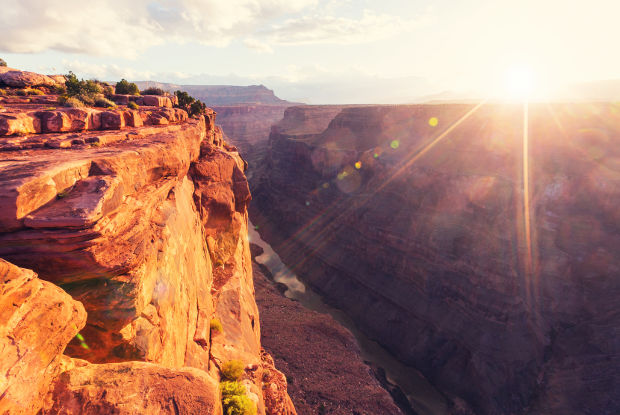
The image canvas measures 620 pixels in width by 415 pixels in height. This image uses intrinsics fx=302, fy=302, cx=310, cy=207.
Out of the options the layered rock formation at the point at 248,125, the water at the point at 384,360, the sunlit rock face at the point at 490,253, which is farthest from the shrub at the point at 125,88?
the layered rock formation at the point at 248,125

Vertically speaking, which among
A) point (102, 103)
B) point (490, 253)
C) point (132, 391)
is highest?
point (102, 103)

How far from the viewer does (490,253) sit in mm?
33562

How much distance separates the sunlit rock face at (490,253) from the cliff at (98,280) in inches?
1001

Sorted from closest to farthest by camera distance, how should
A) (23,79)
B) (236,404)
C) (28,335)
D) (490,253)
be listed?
1. (28,335)
2. (236,404)
3. (23,79)
4. (490,253)

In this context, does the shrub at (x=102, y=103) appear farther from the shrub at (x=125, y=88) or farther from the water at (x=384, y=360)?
the water at (x=384, y=360)

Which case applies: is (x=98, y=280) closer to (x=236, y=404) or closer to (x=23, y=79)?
(x=236, y=404)

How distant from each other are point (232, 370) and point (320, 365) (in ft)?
54.1

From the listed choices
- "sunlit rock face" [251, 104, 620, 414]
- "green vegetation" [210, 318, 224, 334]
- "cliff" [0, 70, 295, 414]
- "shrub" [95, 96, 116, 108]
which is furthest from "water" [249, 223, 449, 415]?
"shrub" [95, 96, 116, 108]

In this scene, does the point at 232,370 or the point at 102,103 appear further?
the point at 102,103

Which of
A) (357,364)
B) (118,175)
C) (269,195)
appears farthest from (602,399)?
(269,195)

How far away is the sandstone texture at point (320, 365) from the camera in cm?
2288

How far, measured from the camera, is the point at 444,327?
109 ft

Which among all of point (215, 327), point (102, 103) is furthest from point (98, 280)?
point (102, 103)

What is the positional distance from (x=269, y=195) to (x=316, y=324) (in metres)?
43.4
